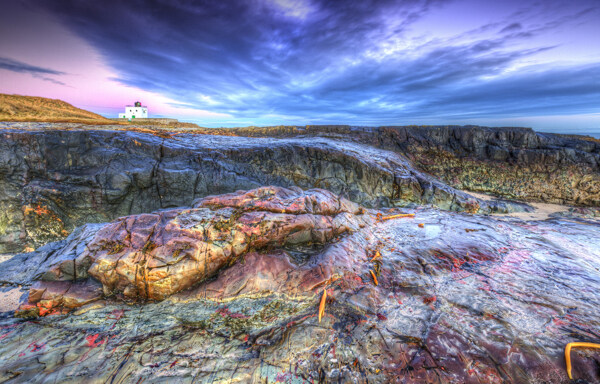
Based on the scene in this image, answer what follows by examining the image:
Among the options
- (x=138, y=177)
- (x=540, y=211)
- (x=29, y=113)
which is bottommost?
(x=540, y=211)

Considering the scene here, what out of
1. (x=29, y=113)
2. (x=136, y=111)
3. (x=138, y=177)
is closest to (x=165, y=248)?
(x=138, y=177)

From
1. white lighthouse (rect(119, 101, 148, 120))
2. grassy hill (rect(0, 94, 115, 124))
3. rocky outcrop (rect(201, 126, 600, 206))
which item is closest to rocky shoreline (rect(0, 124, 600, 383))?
rocky outcrop (rect(201, 126, 600, 206))

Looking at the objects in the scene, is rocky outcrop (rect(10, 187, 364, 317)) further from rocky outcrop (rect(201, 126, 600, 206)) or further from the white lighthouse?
the white lighthouse

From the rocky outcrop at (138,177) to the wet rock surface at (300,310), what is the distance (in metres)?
3.18

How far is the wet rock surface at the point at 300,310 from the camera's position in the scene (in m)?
2.12

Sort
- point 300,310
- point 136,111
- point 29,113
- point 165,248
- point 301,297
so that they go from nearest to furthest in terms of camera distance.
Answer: point 300,310 < point 301,297 < point 165,248 < point 29,113 < point 136,111

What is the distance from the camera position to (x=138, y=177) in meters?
6.79

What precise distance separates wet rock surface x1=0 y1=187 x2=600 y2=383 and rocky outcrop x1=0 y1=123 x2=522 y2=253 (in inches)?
125

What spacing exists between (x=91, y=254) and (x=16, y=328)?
0.95 m

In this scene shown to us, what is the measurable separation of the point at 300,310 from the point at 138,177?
6.87 metres

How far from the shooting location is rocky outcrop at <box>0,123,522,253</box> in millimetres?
6332

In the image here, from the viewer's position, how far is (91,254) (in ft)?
9.89

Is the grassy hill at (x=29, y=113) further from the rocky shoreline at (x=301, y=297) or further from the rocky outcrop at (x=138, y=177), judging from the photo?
the rocky shoreline at (x=301, y=297)

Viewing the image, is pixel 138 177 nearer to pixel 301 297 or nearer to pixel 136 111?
pixel 301 297
